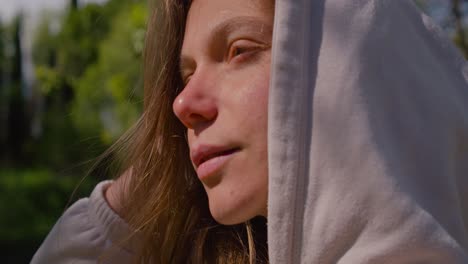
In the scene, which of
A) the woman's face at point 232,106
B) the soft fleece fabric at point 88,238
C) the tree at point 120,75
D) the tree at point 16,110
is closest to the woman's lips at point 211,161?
the woman's face at point 232,106

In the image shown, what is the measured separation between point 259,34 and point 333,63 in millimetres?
204

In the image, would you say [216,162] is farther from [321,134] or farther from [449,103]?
[449,103]

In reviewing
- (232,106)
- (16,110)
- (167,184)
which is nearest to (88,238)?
(167,184)

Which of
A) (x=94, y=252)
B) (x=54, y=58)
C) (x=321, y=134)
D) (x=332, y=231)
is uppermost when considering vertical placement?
(x=321, y=134)

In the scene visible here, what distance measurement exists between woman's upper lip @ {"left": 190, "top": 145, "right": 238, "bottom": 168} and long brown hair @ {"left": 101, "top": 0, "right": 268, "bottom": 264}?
286 mm

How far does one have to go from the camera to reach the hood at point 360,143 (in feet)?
3.84

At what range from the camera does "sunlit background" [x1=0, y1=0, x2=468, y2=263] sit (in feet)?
19.4

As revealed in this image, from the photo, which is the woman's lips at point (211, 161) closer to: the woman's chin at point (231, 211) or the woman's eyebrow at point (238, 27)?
the woman's chin at point (231, 211)

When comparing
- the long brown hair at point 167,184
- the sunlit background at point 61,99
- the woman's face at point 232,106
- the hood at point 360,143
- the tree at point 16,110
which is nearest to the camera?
the hood at point 360,143

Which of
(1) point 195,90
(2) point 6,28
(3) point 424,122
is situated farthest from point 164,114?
(2) point 6,28

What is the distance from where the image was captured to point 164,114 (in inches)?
67.2

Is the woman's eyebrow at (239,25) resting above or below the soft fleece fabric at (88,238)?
above

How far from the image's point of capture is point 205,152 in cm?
141

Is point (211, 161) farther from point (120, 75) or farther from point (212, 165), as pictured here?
point (120, 75)
